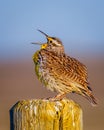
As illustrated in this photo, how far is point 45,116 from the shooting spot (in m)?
4.62

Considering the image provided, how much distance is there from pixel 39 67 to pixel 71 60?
308mm

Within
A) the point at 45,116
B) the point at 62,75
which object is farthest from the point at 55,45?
the point at 45,116

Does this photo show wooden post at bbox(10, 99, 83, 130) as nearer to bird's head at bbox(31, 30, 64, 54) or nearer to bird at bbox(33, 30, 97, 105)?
bird at bbox(33, 30, 97, 105)

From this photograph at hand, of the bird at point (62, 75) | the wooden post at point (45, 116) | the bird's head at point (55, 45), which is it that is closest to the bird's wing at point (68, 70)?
the bird at point (62, 75)

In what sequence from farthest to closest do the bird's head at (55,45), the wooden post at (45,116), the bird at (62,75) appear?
the bird's head at (55,45)
the bird at (62,75)
the wooden post at (45,116)

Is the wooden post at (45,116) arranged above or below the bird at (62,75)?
below

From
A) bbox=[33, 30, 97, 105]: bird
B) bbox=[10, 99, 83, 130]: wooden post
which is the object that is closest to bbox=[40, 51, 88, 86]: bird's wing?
bbox=[33, 30, 97, 105]: bird

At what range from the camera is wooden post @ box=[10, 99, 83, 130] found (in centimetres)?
457

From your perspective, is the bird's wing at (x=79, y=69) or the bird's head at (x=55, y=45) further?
the bird's head at (x=55, y=45)

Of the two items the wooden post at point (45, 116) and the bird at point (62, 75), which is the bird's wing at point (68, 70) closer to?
the bird at point (62, 75)

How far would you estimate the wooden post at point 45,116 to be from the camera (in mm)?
4574

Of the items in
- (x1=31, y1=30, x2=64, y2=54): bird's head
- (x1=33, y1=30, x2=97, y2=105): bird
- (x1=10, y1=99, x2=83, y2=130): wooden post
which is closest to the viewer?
(x1=10, y1=99, x2=83, y2=130): wooden post

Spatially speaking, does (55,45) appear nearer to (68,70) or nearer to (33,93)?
(68,70)

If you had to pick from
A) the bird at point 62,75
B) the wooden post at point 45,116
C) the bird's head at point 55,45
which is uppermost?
the bird's head at point 55,45
